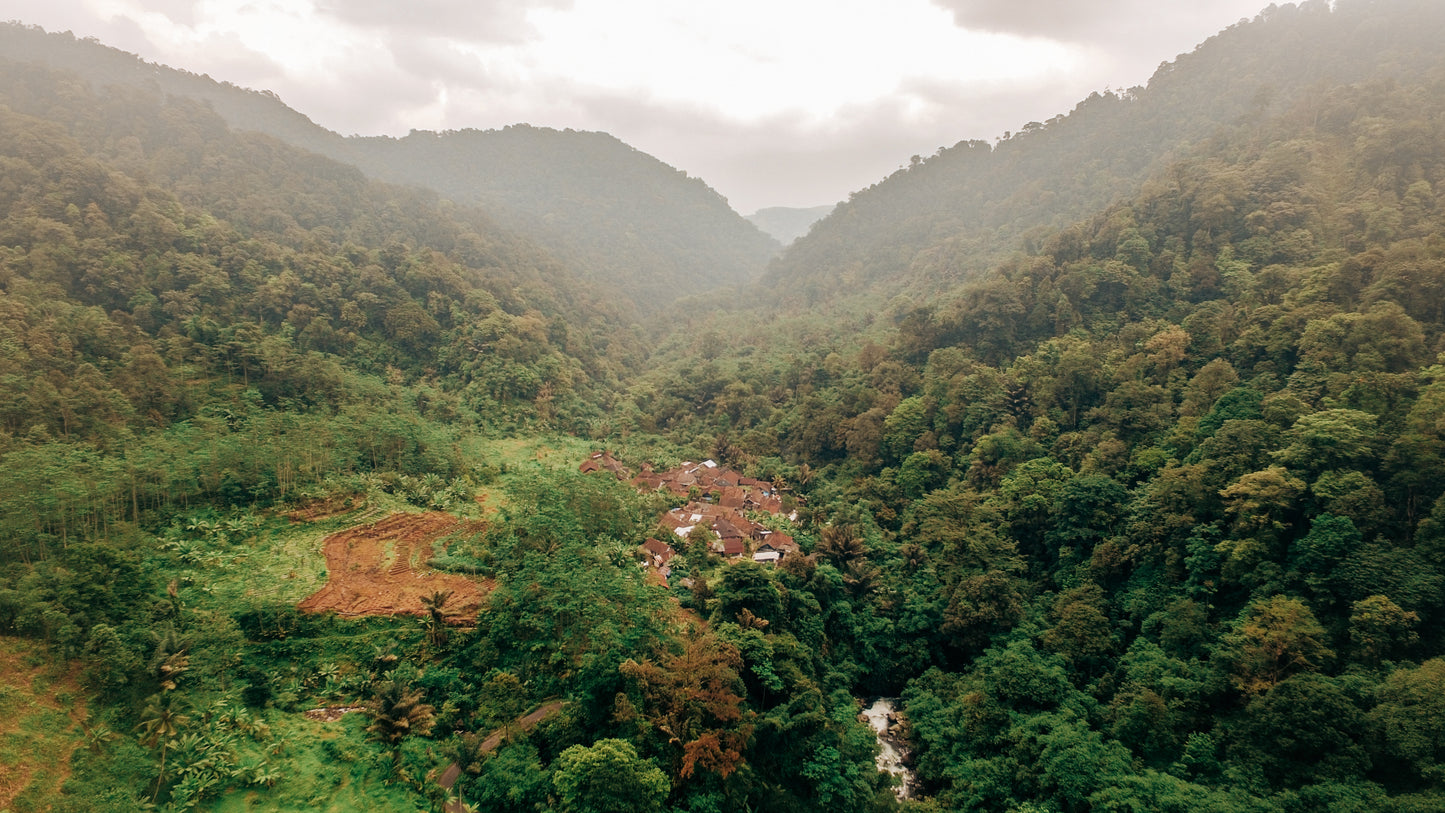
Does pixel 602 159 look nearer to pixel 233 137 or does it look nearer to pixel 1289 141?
pixel 233 137

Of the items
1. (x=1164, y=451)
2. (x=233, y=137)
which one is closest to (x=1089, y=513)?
(x=1164, y=451)

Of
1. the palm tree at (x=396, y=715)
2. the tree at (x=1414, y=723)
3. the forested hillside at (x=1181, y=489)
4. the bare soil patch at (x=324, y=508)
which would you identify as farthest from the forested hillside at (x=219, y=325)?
the tree at (x=1414, y=723)

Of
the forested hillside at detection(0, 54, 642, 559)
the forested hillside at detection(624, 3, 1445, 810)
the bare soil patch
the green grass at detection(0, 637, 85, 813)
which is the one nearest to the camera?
the green grass at detection(0, 637, 85, 813)

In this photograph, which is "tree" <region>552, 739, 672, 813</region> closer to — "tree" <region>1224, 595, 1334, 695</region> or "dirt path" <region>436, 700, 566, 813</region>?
"dirt path" <region>436, 700, 566, 813</region>

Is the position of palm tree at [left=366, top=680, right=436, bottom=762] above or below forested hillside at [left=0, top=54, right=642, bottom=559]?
below

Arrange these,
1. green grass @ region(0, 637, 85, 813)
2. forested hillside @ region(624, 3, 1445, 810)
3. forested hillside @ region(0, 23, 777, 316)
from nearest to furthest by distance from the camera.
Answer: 1. green grass @ region(0, 637, 85, 813)
2. forested hillside @ region(624, 3, 1445, 810)
3. forested hillside @ region(0, 23, 777, 316)

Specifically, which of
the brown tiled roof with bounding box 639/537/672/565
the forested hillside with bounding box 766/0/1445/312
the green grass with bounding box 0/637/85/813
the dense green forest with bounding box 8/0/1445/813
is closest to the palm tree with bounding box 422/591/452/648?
the dense green forest with bounding box 8/0/1445/813

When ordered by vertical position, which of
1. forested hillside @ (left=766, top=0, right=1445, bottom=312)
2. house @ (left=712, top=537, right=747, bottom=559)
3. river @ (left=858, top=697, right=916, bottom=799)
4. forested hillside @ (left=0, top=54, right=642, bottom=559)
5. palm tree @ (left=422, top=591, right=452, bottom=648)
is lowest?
river @ (left=858, top=697, right=916, bottom=799)

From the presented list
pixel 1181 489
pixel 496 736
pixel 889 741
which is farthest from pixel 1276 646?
pixel 496 736

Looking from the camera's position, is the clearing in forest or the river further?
the river
